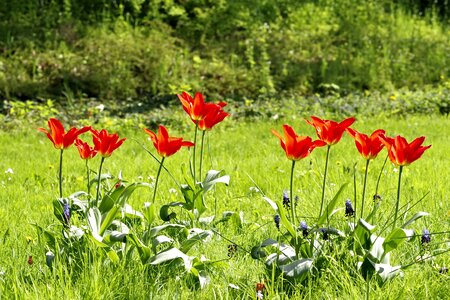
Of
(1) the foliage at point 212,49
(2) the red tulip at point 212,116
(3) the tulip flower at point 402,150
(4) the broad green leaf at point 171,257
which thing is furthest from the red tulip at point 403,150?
(1) the foliage at point 212,49

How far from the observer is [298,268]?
7.61 ft

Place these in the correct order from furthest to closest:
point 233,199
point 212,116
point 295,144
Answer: point 233,199, point 212,116, point 295,144

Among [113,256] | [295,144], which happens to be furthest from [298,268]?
[113,256]

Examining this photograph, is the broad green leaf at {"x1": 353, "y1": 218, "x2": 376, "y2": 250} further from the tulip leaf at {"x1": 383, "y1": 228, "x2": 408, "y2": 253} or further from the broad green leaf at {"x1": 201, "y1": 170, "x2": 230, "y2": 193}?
the broad green leaf at {"x1": 201, "y1": 170, "x2": 230, "y2": 193}

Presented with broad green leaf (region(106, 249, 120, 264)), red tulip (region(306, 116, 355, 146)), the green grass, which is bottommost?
the green grass

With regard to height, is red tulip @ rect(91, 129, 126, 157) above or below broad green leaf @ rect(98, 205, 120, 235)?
above

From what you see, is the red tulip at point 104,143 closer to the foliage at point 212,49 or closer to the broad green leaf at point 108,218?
the broad green leaf at point 108,218

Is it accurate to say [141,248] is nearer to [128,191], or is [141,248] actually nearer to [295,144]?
[128,191]

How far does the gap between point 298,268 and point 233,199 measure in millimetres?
1682

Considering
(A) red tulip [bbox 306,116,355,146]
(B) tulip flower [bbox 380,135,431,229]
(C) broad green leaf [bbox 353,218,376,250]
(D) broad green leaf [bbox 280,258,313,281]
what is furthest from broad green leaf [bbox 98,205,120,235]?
(B) tulip flower [bbox 380,135,431,229]

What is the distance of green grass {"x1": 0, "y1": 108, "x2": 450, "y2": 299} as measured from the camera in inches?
93.3

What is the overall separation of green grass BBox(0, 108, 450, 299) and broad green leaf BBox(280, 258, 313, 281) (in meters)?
0.07

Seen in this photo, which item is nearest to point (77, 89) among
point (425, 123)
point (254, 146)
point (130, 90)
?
point (130, 90)

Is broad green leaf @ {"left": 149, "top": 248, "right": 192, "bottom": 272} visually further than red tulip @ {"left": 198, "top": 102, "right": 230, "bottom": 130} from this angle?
No
